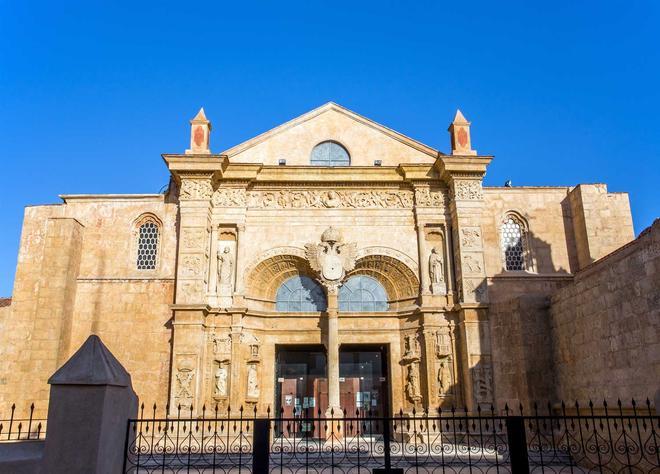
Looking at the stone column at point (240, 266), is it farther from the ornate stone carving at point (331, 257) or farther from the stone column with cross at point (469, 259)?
the stone column with cross at point (469, 259)

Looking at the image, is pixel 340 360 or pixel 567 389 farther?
pixel 340 360

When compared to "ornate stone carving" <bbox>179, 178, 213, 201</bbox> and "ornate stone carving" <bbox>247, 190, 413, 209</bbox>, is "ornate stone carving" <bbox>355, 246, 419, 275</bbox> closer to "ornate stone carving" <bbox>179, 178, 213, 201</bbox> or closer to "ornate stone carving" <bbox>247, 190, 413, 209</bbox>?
"ornate stone carving" <bbox>247, 190, 413, 209</bbox>

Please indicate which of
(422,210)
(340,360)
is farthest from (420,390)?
(422,210)

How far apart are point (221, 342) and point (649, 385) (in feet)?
41.5

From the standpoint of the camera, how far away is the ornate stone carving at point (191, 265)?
1905 centimetres

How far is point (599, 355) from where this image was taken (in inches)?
543

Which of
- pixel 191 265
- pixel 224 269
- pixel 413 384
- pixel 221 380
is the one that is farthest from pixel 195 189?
pixel 413 384

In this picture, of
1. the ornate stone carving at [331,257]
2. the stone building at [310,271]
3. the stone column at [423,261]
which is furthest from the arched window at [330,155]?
the stone column at [423,261]

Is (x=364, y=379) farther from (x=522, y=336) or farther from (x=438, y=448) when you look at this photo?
(x=522, y=336)

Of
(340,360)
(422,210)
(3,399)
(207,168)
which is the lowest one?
(3,399)

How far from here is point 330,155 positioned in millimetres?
21781

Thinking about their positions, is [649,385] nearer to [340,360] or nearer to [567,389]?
[567,389]

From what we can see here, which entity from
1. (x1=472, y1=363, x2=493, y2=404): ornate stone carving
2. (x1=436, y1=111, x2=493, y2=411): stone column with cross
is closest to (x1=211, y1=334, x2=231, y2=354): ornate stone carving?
(x1=436, y1=111, x2=493, y2=411): stone column with cross

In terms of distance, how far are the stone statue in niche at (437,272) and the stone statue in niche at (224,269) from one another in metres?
7.18
